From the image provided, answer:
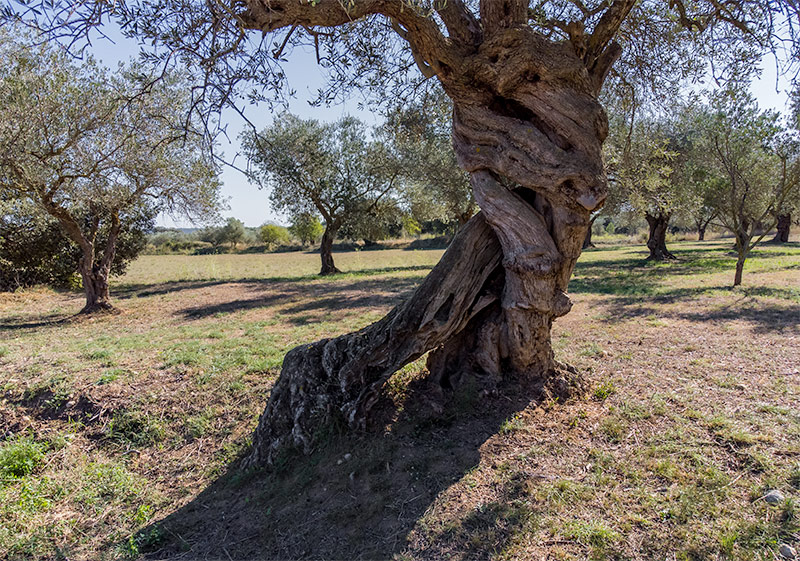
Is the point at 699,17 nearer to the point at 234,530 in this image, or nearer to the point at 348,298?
the point at 234,530

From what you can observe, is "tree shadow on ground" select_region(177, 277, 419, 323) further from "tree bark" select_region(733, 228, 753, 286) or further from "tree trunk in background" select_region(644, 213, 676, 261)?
"tree trunk in background" select_region(644, 213, 676, 261)

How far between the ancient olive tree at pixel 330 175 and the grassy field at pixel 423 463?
1566cm

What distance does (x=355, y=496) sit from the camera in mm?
3738

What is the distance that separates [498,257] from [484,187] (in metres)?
0.79

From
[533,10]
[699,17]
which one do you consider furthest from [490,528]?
[699,17]

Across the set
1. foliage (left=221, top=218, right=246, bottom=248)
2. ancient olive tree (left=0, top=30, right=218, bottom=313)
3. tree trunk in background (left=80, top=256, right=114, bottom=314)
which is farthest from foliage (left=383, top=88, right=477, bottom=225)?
foliage (left=221, top=218, right=246, bottom=248)

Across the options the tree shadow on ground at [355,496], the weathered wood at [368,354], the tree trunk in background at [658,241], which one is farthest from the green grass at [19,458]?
the tree trunk in background at [658,241]

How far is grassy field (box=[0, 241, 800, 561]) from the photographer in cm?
317

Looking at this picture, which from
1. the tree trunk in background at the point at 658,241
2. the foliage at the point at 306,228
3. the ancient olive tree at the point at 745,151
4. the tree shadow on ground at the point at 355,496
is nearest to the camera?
the tree shadow on ground at the point at 355,496

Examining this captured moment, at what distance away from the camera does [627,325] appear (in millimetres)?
8703

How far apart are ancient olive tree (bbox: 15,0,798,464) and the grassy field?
1.48 ft

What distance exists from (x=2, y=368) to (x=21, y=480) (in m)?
3.55

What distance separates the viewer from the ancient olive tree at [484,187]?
416 centimetres

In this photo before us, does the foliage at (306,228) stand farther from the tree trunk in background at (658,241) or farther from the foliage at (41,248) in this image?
the tree trunk in background at (658,241)
